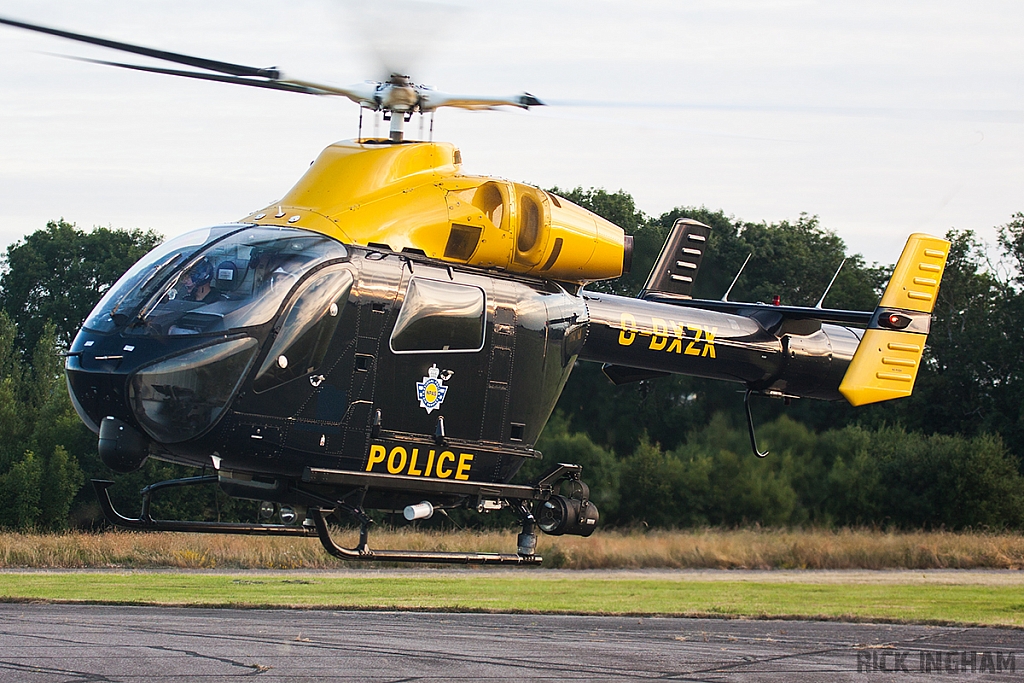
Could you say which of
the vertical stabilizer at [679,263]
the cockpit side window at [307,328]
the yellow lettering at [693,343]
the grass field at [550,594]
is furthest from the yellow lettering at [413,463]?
the grass field at [550,594]

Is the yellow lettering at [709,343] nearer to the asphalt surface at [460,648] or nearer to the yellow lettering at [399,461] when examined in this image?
the asphalt surface at [460,648]

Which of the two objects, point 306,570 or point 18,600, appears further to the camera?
point 306,570

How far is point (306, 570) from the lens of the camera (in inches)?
1428

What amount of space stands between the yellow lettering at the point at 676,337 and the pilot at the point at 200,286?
6.02m

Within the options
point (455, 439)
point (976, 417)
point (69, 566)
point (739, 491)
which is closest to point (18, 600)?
point (69, 566)

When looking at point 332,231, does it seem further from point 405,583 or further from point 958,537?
point 958,537

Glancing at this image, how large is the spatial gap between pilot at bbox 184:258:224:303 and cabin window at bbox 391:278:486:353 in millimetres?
1610

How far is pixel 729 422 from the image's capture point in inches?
1003

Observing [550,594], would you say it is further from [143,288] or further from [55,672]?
[143,288]

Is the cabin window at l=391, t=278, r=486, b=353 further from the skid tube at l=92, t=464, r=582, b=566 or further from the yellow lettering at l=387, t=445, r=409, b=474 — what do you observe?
the skid tube at l=92, t=464, r=582, b=566

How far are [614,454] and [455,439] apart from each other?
84.3 feet

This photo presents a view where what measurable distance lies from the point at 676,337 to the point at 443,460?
418cm

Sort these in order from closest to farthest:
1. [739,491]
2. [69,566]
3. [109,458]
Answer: [109,458] < [739,491] < [69,566]

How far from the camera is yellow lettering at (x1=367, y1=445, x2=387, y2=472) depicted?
10.5m
